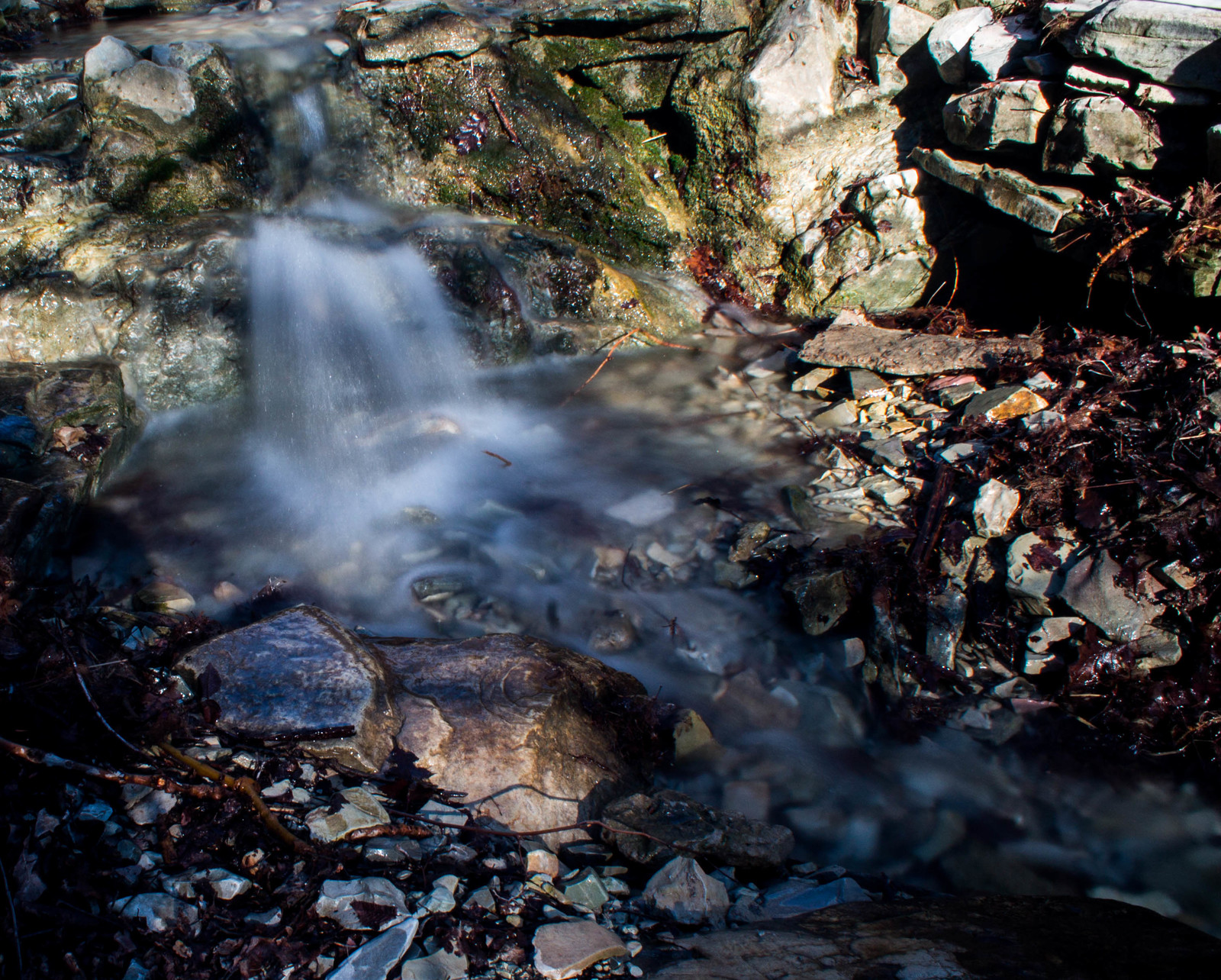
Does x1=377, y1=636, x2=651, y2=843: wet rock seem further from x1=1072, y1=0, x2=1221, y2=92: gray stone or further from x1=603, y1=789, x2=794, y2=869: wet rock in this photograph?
x1=1072, y1=0, x2=1221, y2=92: gray stone

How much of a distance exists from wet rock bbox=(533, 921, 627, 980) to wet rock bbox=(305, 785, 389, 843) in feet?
2.21

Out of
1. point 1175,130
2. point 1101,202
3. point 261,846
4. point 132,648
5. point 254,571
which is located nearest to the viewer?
point 261,846

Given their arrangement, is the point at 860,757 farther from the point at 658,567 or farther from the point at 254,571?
the point at 254,571

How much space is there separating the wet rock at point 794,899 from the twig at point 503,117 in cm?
668

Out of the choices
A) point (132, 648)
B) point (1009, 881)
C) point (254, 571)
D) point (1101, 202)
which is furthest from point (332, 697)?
point (1101, 202)

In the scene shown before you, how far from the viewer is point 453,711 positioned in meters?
3.05

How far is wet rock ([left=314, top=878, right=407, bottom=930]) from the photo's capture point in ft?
6.79

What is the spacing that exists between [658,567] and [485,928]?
2.65 m

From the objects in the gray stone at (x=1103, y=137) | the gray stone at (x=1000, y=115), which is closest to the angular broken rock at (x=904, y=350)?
the gray stone at (x=1103, y=137)

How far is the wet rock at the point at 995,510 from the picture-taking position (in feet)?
13.7

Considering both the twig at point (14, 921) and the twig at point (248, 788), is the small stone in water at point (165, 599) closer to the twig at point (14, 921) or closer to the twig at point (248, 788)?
the twig at point (248, 788)

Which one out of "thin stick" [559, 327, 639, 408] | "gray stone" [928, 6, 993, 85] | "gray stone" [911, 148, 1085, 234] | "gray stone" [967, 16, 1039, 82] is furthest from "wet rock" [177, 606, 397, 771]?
"gray stone" [928, 6, 993, 85]

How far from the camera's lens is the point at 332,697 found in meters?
2.81

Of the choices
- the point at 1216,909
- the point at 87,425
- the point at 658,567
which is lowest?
the point at 1216,909
